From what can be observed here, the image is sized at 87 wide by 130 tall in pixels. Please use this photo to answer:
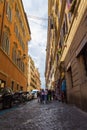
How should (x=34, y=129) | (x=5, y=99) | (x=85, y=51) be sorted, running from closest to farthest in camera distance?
1. (x=34, y=129)
2. (x=85, y=51)
3. (x=5, y=99)

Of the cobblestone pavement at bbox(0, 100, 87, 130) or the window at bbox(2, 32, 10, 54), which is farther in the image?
the window at bbox(2, 32, 10, 54)

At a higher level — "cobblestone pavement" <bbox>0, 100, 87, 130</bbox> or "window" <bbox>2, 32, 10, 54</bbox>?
"window" <bbox>2, 32, 10, 54</bbox>

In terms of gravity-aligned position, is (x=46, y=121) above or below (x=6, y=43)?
below

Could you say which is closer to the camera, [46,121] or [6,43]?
[46,121]

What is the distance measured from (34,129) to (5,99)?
28.6 feet

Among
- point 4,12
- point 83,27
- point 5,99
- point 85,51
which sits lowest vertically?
point 5,99

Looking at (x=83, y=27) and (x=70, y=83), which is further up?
(x=83, y=27)

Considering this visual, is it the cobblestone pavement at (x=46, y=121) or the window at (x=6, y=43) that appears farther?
the window at (x=6, y=43)

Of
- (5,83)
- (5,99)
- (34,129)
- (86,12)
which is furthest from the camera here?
(5,83)

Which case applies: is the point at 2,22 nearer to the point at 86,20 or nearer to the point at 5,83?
the point at 5,83

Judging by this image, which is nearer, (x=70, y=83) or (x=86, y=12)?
(x=86, y=12)

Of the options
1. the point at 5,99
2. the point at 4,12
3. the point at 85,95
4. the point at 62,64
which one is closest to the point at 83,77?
the point at 85,95

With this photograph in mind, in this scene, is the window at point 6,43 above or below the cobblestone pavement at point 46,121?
above

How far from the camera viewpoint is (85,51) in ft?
28.9
